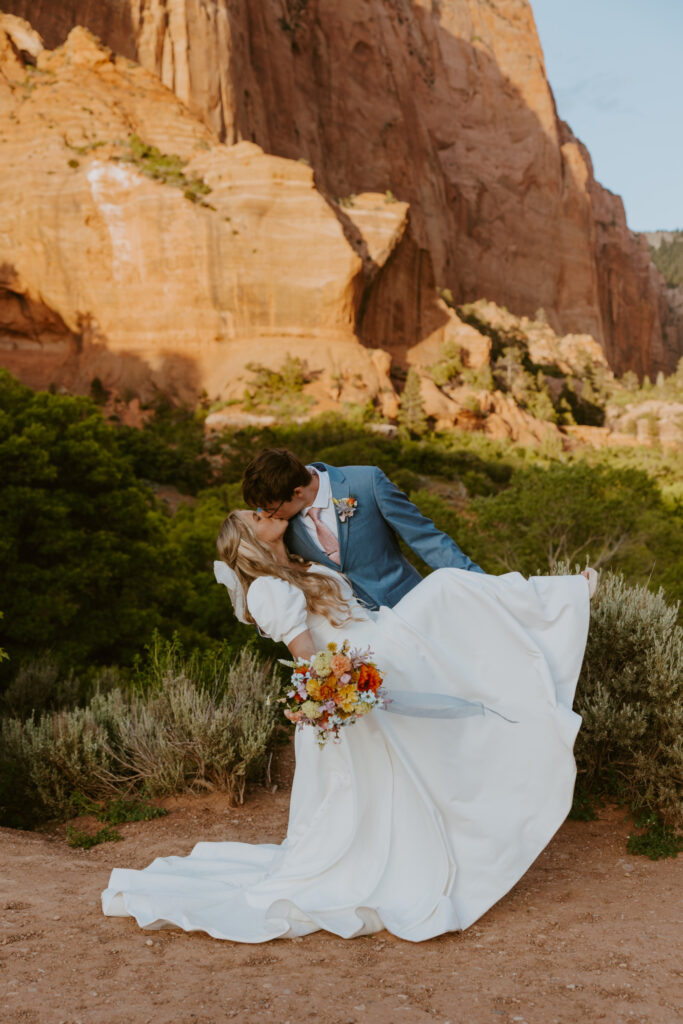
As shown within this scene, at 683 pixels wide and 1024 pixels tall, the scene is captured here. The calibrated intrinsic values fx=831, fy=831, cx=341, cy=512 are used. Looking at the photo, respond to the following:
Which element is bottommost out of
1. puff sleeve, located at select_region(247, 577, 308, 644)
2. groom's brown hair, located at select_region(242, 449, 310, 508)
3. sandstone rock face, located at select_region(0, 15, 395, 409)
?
puff sleeve, located at select_region(247, 577, 308, 644)

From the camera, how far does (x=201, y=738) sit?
570 cm

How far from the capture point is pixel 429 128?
5809 cm

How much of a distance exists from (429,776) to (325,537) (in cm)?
107

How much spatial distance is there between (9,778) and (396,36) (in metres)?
59.3

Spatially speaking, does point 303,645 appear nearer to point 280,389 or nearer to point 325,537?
point 325,537

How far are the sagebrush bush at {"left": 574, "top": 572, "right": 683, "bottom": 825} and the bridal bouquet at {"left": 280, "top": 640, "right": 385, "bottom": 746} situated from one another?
216cm

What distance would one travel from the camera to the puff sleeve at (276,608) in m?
3.22

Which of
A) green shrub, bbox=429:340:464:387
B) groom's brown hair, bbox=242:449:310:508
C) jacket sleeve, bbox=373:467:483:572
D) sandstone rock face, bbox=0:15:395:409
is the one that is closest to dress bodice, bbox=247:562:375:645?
groom's brown hair, bbox=242:449:310:508

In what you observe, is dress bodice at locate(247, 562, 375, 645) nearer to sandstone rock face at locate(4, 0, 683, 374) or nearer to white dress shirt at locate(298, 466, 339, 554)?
white dress shirt at locate(298, 466, 339, 554)

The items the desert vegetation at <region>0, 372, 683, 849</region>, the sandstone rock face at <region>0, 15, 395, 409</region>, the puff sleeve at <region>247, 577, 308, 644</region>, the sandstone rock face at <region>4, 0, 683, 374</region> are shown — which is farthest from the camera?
the sandstone rock face at <region>4, 0, 683, 374</region>

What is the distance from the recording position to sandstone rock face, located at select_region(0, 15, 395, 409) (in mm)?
31062

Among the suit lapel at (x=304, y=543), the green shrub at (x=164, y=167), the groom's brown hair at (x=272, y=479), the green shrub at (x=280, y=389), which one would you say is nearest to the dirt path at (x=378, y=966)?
the suit lapel at (x=304, y=543)

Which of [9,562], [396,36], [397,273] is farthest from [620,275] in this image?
[9,562]

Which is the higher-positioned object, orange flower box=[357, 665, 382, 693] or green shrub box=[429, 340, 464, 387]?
green shrub box=[429, 340, 464, 387]
